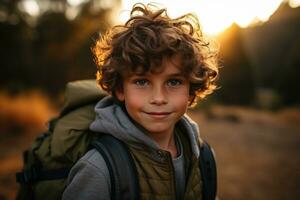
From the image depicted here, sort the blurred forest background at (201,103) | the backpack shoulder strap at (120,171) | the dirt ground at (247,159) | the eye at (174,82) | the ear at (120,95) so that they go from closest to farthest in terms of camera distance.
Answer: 1. the backpack shoulder strap at (120,171)
2. the eye at (174,82)
3. the ear at (120,95)
4. the dirt ground at (247,159)
5. the blurred forest background at (201,103)

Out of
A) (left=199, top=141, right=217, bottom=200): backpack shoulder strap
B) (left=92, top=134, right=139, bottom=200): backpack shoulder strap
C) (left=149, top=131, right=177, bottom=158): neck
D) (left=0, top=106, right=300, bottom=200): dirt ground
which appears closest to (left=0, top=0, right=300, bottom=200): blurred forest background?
(left=0, top=106, right=300, bottom=200): dirt ground

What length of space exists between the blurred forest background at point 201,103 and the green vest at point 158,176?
101 inches

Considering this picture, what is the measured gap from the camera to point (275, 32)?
87.4 feet

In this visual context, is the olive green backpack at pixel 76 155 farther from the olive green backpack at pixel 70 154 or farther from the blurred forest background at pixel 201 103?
the blurred forest background at pixel 201 103

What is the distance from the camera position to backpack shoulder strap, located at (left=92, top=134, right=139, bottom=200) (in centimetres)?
178

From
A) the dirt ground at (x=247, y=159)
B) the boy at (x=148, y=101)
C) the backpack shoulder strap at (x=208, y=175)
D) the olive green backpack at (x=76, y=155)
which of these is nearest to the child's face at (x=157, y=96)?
the boy at (x=148, y=101)

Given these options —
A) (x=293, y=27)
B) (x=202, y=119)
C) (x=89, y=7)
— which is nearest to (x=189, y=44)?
(x=202, y=119)

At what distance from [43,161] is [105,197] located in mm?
526

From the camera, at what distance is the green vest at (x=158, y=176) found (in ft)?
6.21

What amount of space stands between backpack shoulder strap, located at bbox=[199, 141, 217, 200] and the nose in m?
0.58

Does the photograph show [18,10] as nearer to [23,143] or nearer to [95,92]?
[23,143]

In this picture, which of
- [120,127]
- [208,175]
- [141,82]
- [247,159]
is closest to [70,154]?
[120,127]

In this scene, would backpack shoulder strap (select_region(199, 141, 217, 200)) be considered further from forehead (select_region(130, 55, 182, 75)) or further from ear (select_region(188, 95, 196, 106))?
forehead (select_region(130, 55, 182, 75))

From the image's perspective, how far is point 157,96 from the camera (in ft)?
6.25
